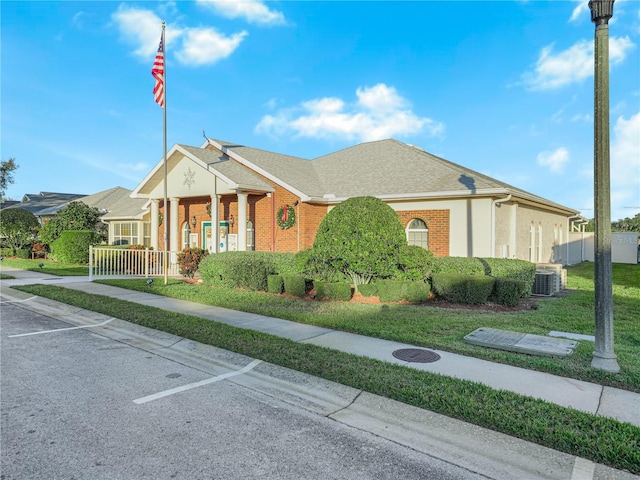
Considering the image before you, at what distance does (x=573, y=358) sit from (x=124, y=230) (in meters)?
25.7

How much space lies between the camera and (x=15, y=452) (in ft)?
11.2

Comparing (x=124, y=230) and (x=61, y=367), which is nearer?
(x=61, y=367)

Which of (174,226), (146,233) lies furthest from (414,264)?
(146,233)

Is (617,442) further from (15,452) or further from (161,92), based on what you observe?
(161,92)

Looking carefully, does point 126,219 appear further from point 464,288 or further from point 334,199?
point 464,288

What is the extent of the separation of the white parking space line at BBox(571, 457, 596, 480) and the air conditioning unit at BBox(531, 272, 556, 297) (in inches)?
407

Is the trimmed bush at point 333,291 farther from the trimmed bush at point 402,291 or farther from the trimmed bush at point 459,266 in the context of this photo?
the trimmed bush at point 459,266

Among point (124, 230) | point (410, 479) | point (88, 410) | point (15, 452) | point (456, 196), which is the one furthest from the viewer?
point (124, 230)

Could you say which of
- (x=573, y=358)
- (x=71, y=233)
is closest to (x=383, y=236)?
(x=573, y=358)

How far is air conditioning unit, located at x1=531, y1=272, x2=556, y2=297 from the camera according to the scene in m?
12.5

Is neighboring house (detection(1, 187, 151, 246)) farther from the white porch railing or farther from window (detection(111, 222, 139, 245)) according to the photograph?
the white porch railing

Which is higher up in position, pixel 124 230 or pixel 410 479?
pixel 124 230

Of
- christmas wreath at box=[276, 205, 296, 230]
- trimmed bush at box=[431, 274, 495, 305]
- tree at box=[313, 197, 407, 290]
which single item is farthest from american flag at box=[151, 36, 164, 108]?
trimmed bush at box=[431, 274, 495, 305]

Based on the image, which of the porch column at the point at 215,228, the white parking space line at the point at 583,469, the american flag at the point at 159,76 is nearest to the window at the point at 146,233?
the porch column at the point at 215,228
